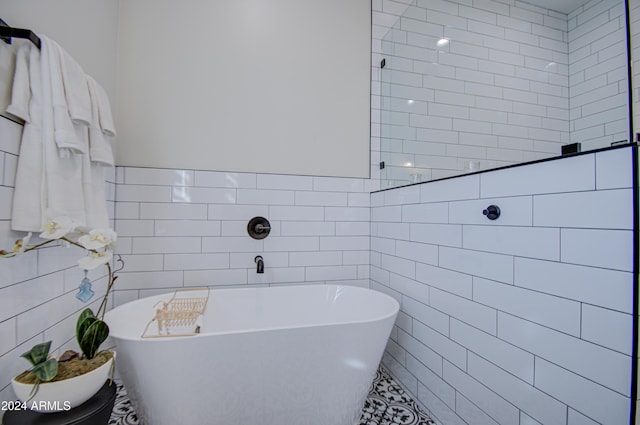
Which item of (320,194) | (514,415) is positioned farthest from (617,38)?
(320,194)

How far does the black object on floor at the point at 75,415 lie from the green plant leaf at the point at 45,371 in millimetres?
126

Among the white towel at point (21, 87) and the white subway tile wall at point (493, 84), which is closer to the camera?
the white towel at point (21, 87)

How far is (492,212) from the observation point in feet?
3.80

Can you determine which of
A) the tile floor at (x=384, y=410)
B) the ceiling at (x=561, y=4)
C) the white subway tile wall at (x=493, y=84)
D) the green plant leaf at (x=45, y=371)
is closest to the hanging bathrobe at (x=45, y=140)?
the green plant leaf at (x=45, y=371)

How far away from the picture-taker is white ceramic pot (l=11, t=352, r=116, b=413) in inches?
32.5

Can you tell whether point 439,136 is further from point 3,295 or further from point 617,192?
point 3,295

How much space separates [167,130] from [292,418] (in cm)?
187

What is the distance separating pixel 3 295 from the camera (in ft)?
3.05

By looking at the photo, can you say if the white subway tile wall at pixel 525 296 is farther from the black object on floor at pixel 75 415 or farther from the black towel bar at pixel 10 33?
the black towel bar at pixel 10 33

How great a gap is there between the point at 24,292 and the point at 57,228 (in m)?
0.36

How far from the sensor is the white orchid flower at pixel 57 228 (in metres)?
0.91

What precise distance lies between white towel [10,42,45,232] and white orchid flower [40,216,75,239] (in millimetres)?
133

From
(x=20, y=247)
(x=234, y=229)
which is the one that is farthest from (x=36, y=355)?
(x=234, y=229)

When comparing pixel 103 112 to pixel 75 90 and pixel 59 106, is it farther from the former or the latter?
pixel 59 106
